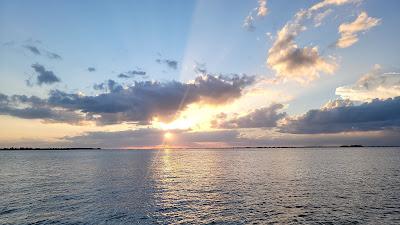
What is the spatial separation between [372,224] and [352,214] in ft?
15.3

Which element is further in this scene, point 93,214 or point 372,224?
point 93,214

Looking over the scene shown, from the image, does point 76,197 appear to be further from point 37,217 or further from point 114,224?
point 114,224

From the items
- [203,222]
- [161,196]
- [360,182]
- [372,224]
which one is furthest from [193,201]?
[360,182]

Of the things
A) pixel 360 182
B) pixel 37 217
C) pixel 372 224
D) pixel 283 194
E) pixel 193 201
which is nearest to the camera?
pixel 372 224

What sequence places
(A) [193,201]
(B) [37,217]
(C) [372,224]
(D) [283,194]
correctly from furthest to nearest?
(D) [283,194]
(A) [193,201]
(B) [37,217]
(C) [372,224]

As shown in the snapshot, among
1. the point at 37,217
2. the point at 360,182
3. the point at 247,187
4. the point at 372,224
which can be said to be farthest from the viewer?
the point at 360,182

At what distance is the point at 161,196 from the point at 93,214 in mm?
17596

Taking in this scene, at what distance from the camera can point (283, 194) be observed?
58719 millimetres

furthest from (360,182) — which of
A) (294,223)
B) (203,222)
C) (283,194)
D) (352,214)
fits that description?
(203,222)

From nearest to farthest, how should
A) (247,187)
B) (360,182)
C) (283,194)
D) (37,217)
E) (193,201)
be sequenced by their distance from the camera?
(37,217) → (193,201) → (283,194) → (247,187) → (360,182)

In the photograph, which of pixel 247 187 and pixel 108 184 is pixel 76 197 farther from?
pixel 247 187

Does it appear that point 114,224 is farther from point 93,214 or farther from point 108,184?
point 108,184

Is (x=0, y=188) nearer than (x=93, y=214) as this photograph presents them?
No

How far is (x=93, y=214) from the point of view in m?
44.0
